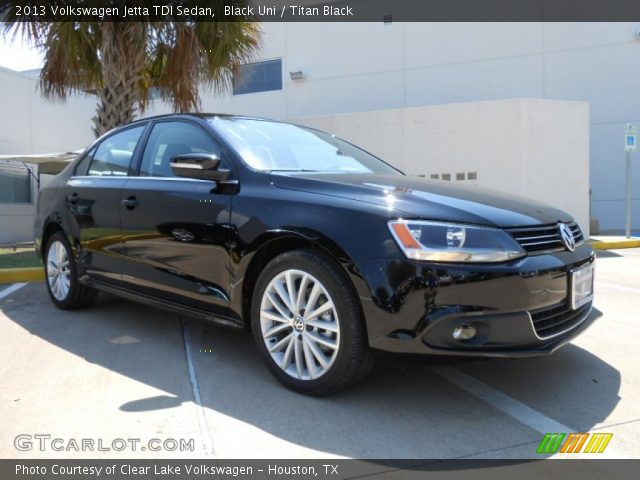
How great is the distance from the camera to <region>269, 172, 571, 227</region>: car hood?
2.63 m

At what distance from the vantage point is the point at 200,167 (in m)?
3.15

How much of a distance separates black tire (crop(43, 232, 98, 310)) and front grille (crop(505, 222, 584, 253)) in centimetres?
354

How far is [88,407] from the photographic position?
2.84 metres

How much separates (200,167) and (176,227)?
51 cm

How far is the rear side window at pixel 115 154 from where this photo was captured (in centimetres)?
420

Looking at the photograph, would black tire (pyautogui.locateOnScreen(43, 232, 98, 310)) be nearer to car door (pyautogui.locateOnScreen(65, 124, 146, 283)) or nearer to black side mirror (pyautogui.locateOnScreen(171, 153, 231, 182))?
car door (pyautogui.locateOnScreen(65, 124, 146, 283))

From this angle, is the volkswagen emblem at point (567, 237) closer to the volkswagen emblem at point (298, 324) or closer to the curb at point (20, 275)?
the volkswagen emblem at point (298, 324)

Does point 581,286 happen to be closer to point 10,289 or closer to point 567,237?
point 567,237

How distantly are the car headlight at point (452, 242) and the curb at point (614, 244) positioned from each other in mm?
8582

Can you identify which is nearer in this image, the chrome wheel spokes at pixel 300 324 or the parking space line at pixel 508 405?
the parking space line at pixel 508 405

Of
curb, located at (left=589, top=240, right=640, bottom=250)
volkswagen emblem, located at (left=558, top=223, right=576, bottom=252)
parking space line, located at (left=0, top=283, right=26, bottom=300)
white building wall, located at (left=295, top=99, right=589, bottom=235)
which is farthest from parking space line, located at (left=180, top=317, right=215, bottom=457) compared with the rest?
curb, located at (left=589, top=240, right=640, bottom=250)

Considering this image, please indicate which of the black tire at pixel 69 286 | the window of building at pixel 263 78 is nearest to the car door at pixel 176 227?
the black tire at pixel 69 286

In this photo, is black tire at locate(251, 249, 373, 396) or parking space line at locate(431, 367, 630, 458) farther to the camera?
black tire at locate(251, 249, 373, 396)

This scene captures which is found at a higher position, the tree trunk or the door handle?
the tree trunk
